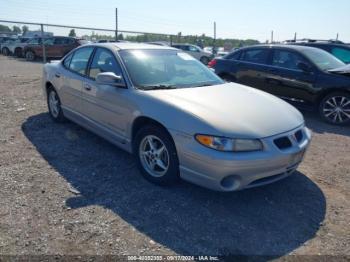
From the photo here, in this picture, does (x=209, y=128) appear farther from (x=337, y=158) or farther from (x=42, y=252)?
(x=337, y=158)

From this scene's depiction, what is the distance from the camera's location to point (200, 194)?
3.65 meters

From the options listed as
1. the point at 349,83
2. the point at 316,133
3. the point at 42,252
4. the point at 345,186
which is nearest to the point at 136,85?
the point at 42,252

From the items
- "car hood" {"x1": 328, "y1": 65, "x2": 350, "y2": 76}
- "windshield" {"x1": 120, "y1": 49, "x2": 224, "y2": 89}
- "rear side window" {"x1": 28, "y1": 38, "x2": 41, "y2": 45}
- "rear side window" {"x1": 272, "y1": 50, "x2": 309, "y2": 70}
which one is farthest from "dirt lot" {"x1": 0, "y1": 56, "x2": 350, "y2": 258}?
"rear side window" {"x1": 28, "y1": 38, "x2": 41, "y2": 45}

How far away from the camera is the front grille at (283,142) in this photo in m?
3.34

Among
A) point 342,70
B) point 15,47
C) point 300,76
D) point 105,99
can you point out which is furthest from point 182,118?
point 15,47

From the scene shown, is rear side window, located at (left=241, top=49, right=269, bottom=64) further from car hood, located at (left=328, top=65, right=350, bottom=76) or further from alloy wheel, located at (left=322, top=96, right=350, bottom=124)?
alloy wheel, located at (left=322, top=96, right=350, bottom=124)

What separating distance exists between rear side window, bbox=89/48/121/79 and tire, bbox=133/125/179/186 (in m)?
0.99

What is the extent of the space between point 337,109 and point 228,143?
466 centimetres

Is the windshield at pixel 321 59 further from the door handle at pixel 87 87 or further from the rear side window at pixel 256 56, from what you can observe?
the door handle at pixel 87 87

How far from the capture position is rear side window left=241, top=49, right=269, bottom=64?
7816mm

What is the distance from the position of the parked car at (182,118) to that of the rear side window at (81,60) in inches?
1.0

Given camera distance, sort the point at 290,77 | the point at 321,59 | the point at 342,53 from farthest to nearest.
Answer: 1. the point at 342,53
2. the point at 321,59
3. the point at 290,77

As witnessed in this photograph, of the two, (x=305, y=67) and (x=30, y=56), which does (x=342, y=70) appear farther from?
(x=30, y=56)

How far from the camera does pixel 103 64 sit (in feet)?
15.1
